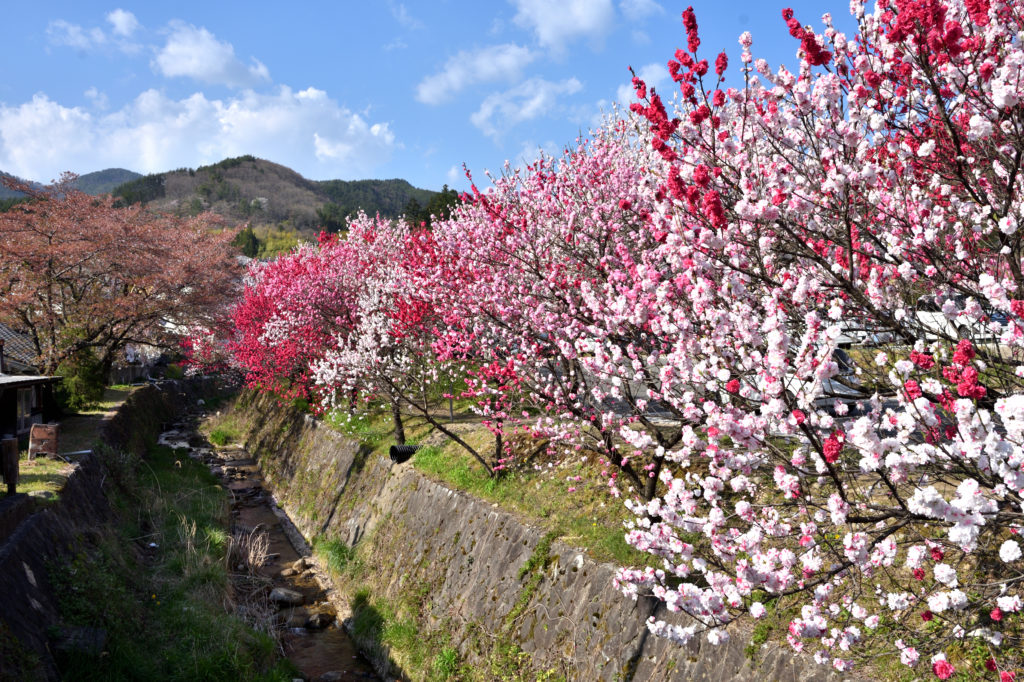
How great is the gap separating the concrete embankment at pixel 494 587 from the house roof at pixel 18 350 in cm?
1132

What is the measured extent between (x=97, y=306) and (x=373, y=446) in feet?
38.0

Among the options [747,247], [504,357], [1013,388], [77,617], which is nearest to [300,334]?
[504,357]

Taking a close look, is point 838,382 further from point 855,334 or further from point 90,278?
point 90,278

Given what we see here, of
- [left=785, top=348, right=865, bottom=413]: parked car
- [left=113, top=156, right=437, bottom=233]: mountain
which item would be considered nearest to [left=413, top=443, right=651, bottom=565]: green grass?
[left=785, top=348, right=865, bottom=413]: parked car

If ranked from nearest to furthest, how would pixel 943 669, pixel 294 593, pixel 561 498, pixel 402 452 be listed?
pixel 943 669
pixel 561 498
pixel 294 593
pixel 402 452

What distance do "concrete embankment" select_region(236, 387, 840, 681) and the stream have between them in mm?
525

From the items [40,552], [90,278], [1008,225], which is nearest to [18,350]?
[90,278]

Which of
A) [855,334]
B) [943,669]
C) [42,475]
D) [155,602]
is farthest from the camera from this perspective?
[42,475]

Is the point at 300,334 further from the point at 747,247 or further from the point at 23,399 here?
the point at 747,247

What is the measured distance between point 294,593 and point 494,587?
6.52m

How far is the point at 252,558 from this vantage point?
595 inches

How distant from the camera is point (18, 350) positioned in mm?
23125

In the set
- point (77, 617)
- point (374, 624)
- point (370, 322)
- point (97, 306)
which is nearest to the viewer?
point (77, 617)

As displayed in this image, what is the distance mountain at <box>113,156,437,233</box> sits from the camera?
404 feet
